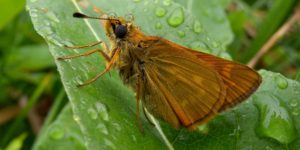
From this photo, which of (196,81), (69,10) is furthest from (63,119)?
(196,81)

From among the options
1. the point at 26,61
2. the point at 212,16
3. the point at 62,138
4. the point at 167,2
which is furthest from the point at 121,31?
the point at 26,61

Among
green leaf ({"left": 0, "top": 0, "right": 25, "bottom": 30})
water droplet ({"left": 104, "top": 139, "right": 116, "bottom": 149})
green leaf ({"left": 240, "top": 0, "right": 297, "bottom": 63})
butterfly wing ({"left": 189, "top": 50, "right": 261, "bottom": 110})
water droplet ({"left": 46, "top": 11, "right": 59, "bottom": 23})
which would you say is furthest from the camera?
green leaf ({"left": 240, "top": 0, "right": 297, "bottom": 63})

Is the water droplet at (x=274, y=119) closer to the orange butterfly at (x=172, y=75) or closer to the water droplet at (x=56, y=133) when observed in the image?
the orange butterfly at (x=172, y=75)

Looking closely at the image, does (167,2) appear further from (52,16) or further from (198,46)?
(52,16)

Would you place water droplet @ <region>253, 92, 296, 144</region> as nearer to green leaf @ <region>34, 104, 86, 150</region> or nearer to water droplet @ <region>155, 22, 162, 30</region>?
water droplet @ <region>155, 22, 162, 30</region>

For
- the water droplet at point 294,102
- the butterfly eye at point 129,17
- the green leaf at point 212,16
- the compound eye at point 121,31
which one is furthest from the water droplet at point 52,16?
the green leaf at point 212,16

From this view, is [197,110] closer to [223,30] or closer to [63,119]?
[63,119]

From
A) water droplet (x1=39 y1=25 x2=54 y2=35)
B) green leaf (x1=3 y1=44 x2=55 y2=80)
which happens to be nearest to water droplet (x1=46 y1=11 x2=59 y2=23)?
water droplet (x1=39 y1=25 x2=54 y2=35)
